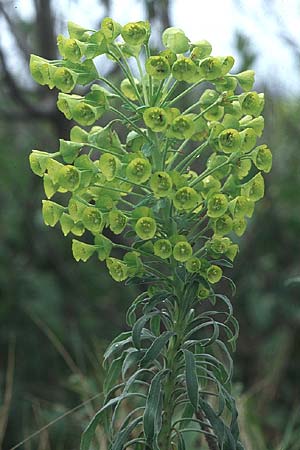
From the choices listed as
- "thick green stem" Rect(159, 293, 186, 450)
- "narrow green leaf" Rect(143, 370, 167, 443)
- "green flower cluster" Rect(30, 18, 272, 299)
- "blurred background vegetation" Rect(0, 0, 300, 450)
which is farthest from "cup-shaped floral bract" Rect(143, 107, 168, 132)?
"blurred background vegetation" Rect(0, 0, 300, 450)

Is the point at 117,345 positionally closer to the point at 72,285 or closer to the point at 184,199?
the point at 184,199

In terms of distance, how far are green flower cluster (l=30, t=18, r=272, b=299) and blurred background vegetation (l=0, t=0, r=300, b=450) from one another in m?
1.96

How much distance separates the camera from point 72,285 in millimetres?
4105

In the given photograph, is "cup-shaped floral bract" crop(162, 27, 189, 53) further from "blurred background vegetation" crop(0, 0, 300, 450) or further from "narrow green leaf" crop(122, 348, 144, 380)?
"blurred background vegetation" crop(0, 0, 300, 450)

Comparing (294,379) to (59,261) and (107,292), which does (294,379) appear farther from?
(59,261)

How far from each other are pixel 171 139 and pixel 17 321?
2.53 meters

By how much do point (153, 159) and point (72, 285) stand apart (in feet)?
8.89

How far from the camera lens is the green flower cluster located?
1395mm

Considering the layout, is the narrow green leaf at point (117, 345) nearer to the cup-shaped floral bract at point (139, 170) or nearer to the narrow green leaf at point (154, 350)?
the narrow green leaf at point (154, 350)

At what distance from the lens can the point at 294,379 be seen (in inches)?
162

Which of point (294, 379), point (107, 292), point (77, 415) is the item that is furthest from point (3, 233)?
point (294, 379)

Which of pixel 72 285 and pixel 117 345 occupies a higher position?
pixel 117 345

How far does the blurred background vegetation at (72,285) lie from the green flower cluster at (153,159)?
1.96 metres

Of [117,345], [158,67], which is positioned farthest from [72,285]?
[158,67]
